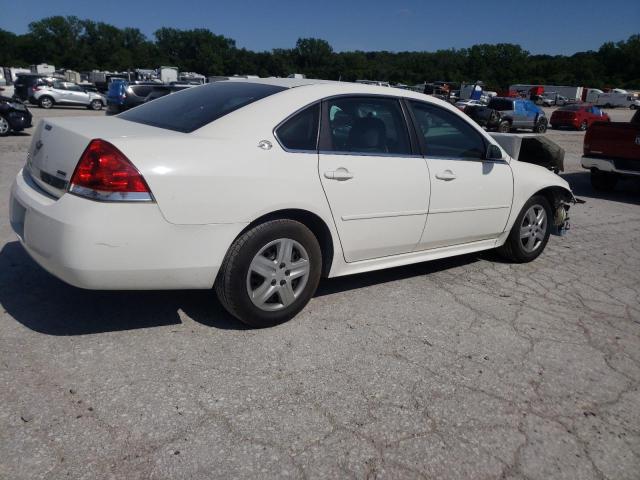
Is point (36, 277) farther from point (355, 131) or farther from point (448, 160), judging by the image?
point (448, 160)

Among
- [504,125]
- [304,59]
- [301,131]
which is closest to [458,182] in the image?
[301,131]

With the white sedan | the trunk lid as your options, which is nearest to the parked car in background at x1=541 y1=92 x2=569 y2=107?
the white sedan

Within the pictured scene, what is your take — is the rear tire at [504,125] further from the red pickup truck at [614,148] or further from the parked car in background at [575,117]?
the red pickup truck at [614,148]

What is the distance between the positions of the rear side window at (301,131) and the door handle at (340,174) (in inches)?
7.5

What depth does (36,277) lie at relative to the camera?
3947mm

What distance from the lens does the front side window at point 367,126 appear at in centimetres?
362

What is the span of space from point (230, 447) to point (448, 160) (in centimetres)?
280

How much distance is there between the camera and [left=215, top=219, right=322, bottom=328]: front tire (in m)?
3.15

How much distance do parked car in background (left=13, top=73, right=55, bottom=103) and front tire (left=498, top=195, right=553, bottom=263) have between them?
27.5 m

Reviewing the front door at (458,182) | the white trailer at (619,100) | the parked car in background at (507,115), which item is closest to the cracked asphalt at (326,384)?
the front door at (458,182)

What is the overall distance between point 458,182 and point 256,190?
6.11ft

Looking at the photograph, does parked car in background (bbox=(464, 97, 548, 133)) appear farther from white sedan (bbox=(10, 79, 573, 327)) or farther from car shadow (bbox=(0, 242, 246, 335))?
car shadow (bbox=(0, 242, 246, 335))

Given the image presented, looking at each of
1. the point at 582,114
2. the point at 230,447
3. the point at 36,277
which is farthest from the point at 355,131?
the point at 582,114

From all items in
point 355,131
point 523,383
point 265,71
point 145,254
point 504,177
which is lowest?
point 523,383
